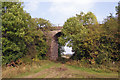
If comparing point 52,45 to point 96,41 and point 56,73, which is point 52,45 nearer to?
point 96,41

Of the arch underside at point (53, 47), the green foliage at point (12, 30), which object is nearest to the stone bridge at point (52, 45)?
the arch underside at point (53, 47)

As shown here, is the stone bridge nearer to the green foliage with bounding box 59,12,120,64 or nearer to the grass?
the green foliage with bounding box 59,12,120,64

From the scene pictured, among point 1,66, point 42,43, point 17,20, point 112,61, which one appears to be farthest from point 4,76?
point 112,61

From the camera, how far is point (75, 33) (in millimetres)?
15617

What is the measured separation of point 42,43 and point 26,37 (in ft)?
11.6

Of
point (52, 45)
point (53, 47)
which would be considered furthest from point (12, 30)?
point (53, 47)

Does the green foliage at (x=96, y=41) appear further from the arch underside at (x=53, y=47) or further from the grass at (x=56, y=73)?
the arch underside at (x=53, y=47)

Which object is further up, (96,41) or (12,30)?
(12,30)

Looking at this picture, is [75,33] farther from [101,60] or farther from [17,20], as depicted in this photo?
[17,20]

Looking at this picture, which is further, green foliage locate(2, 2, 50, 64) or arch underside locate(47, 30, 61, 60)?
arch underside locate(47, 30, 61, 60)

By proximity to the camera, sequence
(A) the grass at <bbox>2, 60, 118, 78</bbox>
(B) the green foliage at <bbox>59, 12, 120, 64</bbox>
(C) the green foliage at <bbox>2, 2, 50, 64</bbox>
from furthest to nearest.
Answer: (B) the green foliage at <bbox>59, 12, 120, 64</bbox>
(C) the green foliage at <bbox>2, 2, 50, 64</bbox>
(A) the grass at <bbox>2, 60, 118, 78</bbox>

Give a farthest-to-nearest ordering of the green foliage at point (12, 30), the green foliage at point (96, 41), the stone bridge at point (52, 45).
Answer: the stone bridge at point (52, 45) → the green foliage at point (96, 41) → the green foliage at point (12, 30)

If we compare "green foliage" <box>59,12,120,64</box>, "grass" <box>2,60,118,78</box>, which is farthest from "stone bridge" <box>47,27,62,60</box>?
"grass" <box>2,60,118,78</box>

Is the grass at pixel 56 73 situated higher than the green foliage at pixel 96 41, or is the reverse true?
the green foliage at pixel 96 41
